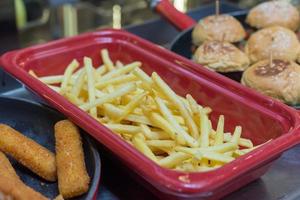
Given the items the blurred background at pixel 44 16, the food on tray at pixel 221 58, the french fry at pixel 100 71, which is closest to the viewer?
the french fry at pixel 100 71

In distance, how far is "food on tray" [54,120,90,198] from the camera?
Answer: 0.90 meters

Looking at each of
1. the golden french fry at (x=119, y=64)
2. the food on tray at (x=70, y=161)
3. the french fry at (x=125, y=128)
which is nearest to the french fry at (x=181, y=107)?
the french fry at (x=125, y=128)

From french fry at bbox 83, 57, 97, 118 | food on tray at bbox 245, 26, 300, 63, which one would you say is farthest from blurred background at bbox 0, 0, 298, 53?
french fry at bbox 83, 57, 97, 118

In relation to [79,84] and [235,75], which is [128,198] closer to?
[79,84]

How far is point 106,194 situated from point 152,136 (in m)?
0.16

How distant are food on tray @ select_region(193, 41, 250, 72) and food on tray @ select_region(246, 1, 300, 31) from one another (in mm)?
316

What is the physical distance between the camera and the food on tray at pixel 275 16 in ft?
5.65

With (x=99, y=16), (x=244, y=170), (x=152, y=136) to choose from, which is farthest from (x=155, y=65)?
(x=99, y=16)

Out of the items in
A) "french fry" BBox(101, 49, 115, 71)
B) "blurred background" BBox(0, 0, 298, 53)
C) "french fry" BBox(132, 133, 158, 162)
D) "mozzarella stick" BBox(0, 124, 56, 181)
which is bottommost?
"blurred background" BBox(0, 0, 298, 53)

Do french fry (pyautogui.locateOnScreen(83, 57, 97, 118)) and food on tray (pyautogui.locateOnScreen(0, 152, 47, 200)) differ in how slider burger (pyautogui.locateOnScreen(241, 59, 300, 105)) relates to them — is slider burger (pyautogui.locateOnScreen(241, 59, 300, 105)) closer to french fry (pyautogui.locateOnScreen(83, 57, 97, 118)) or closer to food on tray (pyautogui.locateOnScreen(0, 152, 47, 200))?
french fry (pyautogui.locateOnScreen(83, 57, 97, 118))

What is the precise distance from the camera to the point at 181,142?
0.97 m

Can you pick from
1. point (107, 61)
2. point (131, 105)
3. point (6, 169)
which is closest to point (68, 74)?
point (107, 61)

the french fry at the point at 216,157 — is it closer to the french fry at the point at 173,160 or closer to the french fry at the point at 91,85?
the french fry at the point at 173,160

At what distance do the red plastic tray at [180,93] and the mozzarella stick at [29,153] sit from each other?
0.32 feet
